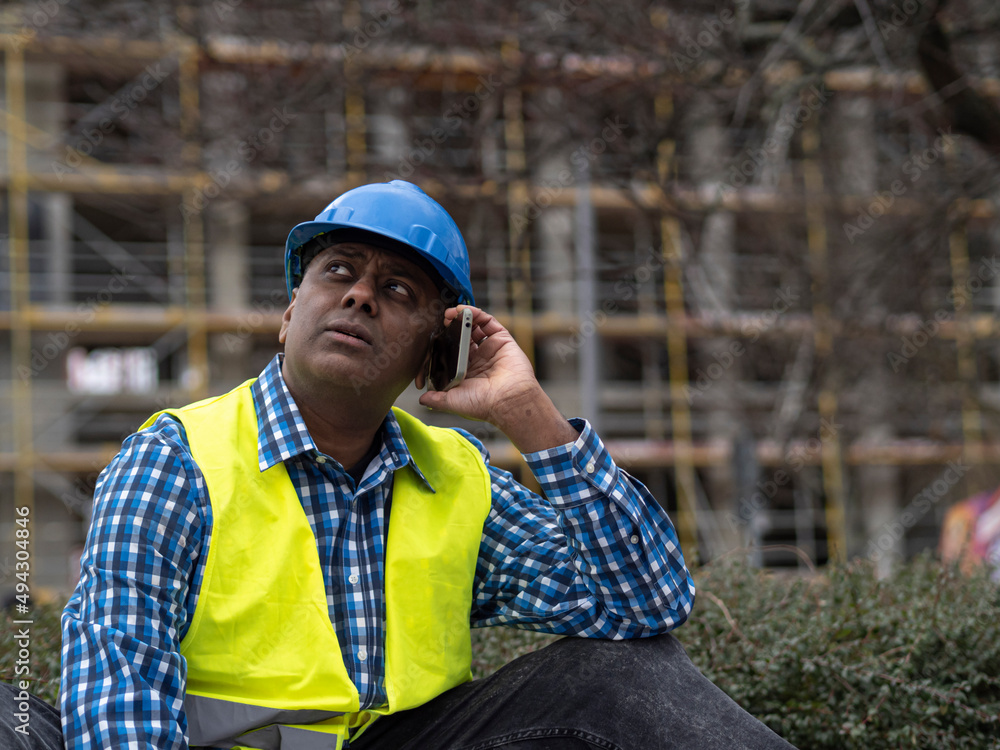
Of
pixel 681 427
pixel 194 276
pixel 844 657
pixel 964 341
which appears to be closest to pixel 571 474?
pixel 844 657

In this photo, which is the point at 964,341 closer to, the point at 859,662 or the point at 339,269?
the point at 859,662

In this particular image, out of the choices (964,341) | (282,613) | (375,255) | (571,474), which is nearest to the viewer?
(282,613)

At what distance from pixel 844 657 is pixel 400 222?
6.31 ft

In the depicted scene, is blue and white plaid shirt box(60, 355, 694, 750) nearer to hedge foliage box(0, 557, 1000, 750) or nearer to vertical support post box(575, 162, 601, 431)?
hedge foliage box(0, 557, 1000, 750)

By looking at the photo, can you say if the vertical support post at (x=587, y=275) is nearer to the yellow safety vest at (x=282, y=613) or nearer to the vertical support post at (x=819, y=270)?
the vertical support post at (x=819, y=270)

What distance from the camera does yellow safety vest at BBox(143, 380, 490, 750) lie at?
6.73 feet

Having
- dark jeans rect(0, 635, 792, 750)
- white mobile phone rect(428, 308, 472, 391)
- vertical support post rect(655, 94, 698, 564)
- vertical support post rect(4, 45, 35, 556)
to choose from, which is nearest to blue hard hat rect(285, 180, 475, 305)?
white mobile phone rect(428, 308, 472, 391)

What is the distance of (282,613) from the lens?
212 cm

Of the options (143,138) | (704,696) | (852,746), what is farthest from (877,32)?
(143,138)

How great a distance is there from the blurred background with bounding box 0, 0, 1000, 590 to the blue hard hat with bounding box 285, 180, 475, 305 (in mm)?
1527

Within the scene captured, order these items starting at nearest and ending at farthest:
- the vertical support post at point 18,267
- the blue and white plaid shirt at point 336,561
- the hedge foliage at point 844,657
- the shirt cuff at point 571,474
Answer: the blue and white plaid shirt at point 336,561, the shirt cuff at point 571,474, the hedge foliage at point 844,657, the vertical support post at point 18,267

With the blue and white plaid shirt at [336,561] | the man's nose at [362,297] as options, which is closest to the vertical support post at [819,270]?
the blue and white plaid shirt at [336,561]

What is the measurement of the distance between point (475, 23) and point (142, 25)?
2910 millimetres

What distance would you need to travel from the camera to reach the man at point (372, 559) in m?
1.97
